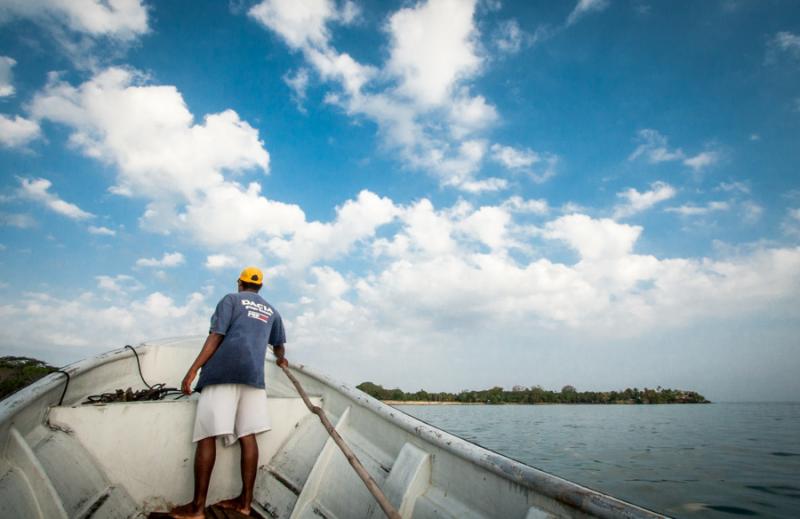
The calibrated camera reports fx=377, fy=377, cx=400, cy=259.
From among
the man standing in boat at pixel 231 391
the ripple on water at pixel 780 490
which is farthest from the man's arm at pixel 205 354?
the ripple on water at pixel 780 490

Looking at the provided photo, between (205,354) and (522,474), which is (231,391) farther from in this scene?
(522,474)

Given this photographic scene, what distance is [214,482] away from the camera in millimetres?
3381

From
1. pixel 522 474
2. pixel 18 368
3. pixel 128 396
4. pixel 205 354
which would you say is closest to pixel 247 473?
pixel 205 354

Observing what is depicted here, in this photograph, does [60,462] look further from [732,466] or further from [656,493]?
[732,466]

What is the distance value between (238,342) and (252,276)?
2.39ft

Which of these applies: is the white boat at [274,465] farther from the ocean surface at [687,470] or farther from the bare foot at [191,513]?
the ocean surface at [687,470]

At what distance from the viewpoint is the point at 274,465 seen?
3.60 m

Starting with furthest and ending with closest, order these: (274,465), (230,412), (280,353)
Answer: (280,353) < (274,465) < (230,412)

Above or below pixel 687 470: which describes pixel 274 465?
above

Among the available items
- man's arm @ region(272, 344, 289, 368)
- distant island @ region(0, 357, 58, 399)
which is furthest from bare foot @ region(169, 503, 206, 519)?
distant island @ region(0, 357, 58, 399)

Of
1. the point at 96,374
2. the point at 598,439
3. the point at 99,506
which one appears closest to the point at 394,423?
the point at 99,506

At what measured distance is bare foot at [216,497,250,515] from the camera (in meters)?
3.18

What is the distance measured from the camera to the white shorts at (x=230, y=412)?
10.1 ft

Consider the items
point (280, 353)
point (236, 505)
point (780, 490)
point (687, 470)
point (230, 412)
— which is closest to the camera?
point (230, 412)
